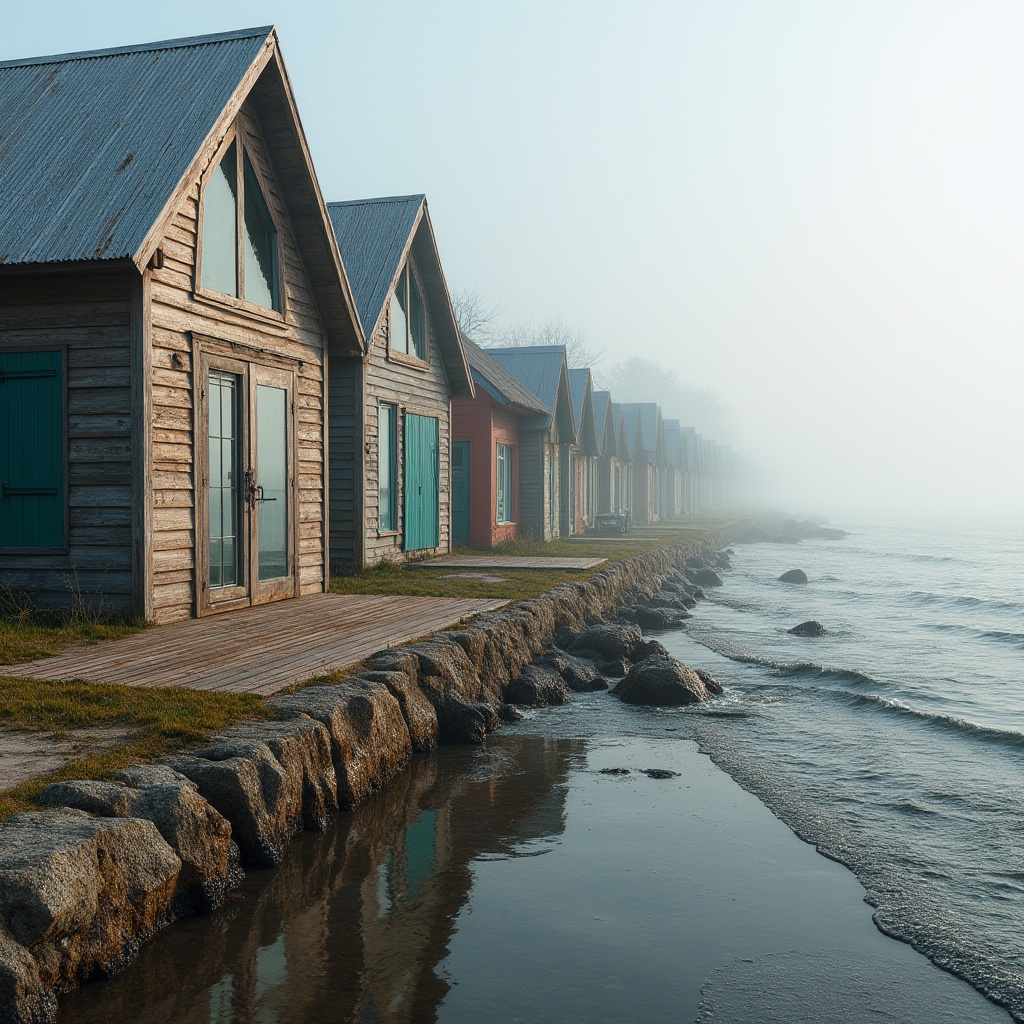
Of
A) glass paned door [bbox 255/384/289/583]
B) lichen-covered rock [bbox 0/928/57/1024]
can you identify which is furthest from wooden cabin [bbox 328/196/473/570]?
lichen-covered rock [bbox 0/928/57/1024]

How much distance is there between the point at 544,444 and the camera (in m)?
26.3

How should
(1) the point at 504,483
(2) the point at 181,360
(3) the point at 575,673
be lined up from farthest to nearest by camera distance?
(1) the point at 504,483
(3) the point at 575,673
(2) the point at 181,360

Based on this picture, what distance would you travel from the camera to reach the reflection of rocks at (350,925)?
3.85 metres

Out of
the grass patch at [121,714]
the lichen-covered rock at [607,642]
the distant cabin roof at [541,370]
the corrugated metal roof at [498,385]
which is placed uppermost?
the distant cabin roof at [541,370]

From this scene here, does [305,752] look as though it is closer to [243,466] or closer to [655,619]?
[243,466]

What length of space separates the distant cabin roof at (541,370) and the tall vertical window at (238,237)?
53.1ft

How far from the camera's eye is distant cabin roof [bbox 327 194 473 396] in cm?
1569

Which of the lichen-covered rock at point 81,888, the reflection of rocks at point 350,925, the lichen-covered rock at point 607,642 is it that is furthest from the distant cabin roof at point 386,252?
the lichen-covered rock at point 81,888

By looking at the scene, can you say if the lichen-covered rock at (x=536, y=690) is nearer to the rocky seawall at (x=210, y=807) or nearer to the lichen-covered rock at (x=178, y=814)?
the rocky seawall at (x=210, y=807)

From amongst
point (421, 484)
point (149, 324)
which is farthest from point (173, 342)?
point (421, 484)

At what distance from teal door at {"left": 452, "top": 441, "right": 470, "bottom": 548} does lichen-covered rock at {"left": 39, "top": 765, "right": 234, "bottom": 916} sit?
17246 millimetres

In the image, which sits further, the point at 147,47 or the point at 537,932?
the point at 147,47

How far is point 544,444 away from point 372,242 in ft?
34.8

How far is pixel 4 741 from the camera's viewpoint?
528 centimetres
